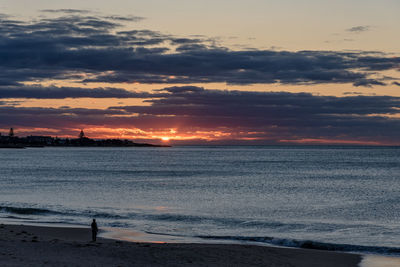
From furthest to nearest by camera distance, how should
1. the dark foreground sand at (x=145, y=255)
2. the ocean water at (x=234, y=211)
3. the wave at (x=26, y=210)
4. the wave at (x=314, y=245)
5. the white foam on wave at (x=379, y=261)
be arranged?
the wave at (x=26, y=210) → the ocean water at (x=234, y=211) → the wave at (x=314, y=245) → the white foam on wave at (x=379, y=261) → the dark foreground sand at (x=145, y=255)

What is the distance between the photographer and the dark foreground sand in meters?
22.1

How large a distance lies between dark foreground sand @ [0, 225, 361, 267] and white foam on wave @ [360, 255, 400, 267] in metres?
0.48

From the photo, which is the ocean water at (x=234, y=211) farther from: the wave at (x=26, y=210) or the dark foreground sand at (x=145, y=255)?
the dark foreground sand at (x=145, y=255)

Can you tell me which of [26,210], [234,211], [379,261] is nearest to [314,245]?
[379,261]

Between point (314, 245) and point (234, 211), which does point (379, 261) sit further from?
point (234, 211)

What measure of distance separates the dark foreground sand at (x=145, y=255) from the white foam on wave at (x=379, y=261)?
477 millimetres

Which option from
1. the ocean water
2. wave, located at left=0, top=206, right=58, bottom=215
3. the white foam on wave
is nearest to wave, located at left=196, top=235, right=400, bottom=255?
the ocean water

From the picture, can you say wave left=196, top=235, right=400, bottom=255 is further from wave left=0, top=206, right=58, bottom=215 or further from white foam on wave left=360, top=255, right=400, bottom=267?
wave left=0, top=206, right=58, bottom=215

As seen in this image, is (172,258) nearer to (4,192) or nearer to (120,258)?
(120,258)

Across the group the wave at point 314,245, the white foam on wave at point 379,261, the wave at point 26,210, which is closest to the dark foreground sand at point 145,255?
the white foam on wave at point 379,261

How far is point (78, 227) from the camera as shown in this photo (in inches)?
1433

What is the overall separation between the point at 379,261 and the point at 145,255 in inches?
487

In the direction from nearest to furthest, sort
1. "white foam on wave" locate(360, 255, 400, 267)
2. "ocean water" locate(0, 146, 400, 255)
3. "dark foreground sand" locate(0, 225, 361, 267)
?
"dark foreground sand" locate(0, 225, 361, 267) < "white foam on wave" locate(360, 255, 400, 267) < "ocean water" locate(0, 146, 400, 255)

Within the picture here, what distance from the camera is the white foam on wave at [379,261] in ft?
83.4
